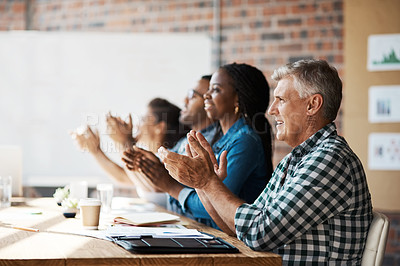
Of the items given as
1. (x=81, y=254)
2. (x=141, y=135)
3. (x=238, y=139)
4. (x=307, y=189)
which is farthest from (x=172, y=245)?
(x=141, y=135)

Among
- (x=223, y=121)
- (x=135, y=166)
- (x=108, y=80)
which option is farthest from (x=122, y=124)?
(x=108, y=80)

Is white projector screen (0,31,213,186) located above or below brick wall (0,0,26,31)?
below

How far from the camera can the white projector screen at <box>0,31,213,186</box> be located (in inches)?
180

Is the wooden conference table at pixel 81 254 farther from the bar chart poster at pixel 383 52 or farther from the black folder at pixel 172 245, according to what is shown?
the bar chart poster at pixel 383 52

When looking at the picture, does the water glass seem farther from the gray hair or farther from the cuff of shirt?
the gray hair

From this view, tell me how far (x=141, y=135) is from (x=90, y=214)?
214cm

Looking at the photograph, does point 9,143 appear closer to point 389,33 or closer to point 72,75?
point 72,75

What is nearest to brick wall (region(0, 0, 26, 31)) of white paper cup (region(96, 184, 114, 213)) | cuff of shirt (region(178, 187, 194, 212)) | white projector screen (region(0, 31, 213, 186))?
white projector screen (region(0, 31, 213, 186))

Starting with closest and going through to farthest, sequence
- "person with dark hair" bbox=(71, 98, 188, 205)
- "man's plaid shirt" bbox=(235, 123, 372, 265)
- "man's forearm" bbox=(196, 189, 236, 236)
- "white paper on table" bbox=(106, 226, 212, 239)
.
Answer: "man's plaid shirt" bbox=(235, 123, 372, 265)
"white paper on table" bbox=(106, 226, 212, 239)
"man's forearm" bbox=(196, 189, 236, 236)
"person with dark hair" bbox=(71, 98, 188, 205)

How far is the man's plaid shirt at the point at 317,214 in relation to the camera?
158 centimetres

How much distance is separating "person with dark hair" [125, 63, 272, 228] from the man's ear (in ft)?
2.18

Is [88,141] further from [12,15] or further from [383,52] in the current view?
[383,52]

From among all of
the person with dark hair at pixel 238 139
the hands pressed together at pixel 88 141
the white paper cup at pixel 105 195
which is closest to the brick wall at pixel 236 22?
the hands pressed together at pixel 88 141

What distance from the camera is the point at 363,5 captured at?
4.20 metres
